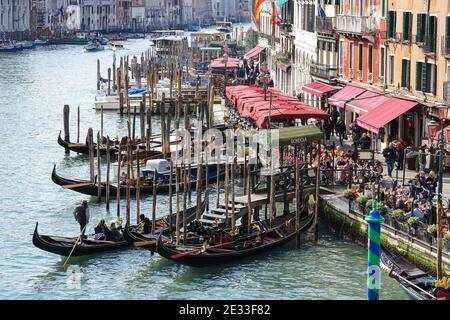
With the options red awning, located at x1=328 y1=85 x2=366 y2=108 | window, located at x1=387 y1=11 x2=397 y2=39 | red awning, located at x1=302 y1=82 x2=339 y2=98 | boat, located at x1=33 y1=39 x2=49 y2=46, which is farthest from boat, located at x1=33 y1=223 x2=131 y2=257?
boat, located at x1=33 y1=39 x2=49 y2=46

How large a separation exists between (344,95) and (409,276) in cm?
1525

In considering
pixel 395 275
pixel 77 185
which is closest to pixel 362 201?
pixel 395 275

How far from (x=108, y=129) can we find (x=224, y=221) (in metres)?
22.4

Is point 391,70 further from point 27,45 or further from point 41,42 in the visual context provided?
point 41,42

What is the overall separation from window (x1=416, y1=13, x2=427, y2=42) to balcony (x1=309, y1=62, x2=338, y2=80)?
888 centimetres

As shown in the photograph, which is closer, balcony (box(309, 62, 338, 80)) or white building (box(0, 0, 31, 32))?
balcony (box(309, 62, 338, 80))

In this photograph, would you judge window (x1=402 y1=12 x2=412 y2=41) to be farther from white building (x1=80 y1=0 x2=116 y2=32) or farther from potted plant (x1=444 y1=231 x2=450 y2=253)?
white building (x1=80 y1=0 x2=116 y2=32)

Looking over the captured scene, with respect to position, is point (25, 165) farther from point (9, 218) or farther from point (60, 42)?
point (60, 42)

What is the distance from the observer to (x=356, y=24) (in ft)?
110

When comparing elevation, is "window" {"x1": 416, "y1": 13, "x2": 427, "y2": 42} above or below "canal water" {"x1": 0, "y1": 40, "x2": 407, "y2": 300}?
above

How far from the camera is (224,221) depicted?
23422 mm

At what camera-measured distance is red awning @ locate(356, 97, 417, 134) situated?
27406mm
